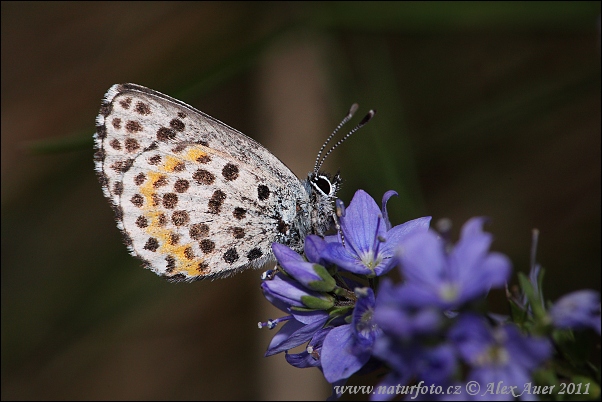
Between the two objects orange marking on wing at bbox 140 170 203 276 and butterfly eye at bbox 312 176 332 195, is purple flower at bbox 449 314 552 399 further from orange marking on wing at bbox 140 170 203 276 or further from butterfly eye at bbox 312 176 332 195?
orange marking on wing at bbox 140 170 203 276

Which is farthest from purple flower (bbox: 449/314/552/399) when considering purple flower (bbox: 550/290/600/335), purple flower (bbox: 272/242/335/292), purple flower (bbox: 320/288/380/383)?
purple flower (bbox: 272/242/335/292)

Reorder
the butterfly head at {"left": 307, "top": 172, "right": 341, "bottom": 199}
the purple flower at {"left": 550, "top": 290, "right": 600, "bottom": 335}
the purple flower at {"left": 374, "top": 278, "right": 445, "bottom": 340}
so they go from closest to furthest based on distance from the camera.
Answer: the purple flower at {"left": 374, "top": 278, "right": 445, "bottom": 340}, the purple flower at {"left": 550, "top": 290, "right": 600, "bottom": 335}, the butterfly head at {"left": 307, "top": 172, "right": 341, "bottom": 199}

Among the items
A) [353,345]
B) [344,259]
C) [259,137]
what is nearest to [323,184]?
[344,259]

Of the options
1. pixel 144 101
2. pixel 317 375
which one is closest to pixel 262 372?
pixel 317 375

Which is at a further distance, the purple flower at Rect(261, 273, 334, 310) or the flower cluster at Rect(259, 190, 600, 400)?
the purple flower at Rect(261, 273, 334, 310)

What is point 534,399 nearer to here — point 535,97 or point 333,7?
point 535,97

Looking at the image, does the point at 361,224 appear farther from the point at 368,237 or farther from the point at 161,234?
the point at 161,234
